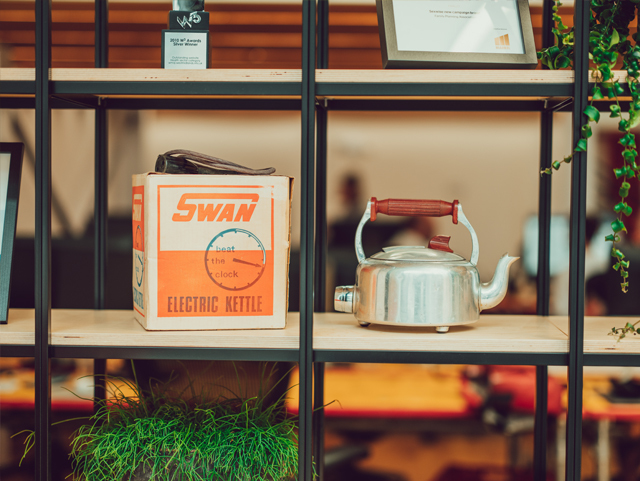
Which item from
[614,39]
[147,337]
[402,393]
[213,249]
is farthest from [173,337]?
[614,39]

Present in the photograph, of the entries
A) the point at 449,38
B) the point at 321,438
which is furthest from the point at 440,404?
the point at 449,38

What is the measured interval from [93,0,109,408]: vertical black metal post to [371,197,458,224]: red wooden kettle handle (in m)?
0.87

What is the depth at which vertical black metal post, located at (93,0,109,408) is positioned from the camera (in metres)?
1.62

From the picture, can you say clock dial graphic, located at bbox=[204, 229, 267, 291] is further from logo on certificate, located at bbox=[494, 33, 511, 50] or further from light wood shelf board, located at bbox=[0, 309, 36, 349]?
logo on certificate, located at bbox=[494, 33, 511, 50]

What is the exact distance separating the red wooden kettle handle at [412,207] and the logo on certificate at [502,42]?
407 mm

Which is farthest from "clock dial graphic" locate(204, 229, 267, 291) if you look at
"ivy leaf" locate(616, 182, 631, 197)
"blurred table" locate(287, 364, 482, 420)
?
"ivy leaf" locate(616, 182, 631, 197)

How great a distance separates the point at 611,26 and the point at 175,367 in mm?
1533

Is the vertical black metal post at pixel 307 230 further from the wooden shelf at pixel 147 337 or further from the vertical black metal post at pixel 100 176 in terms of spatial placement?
the vertical black metal post at pixel 100 176

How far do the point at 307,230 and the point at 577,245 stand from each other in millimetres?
623

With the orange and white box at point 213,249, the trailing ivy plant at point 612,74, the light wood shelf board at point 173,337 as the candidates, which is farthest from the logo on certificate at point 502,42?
the light wood shelf board at point 173,337

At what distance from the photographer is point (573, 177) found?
1.19 metres

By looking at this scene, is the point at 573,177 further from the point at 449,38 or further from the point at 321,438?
the point at 321,438

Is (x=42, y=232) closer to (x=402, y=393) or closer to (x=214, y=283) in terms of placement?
(x=214, y=283)

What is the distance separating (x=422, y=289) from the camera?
48.9 inches
